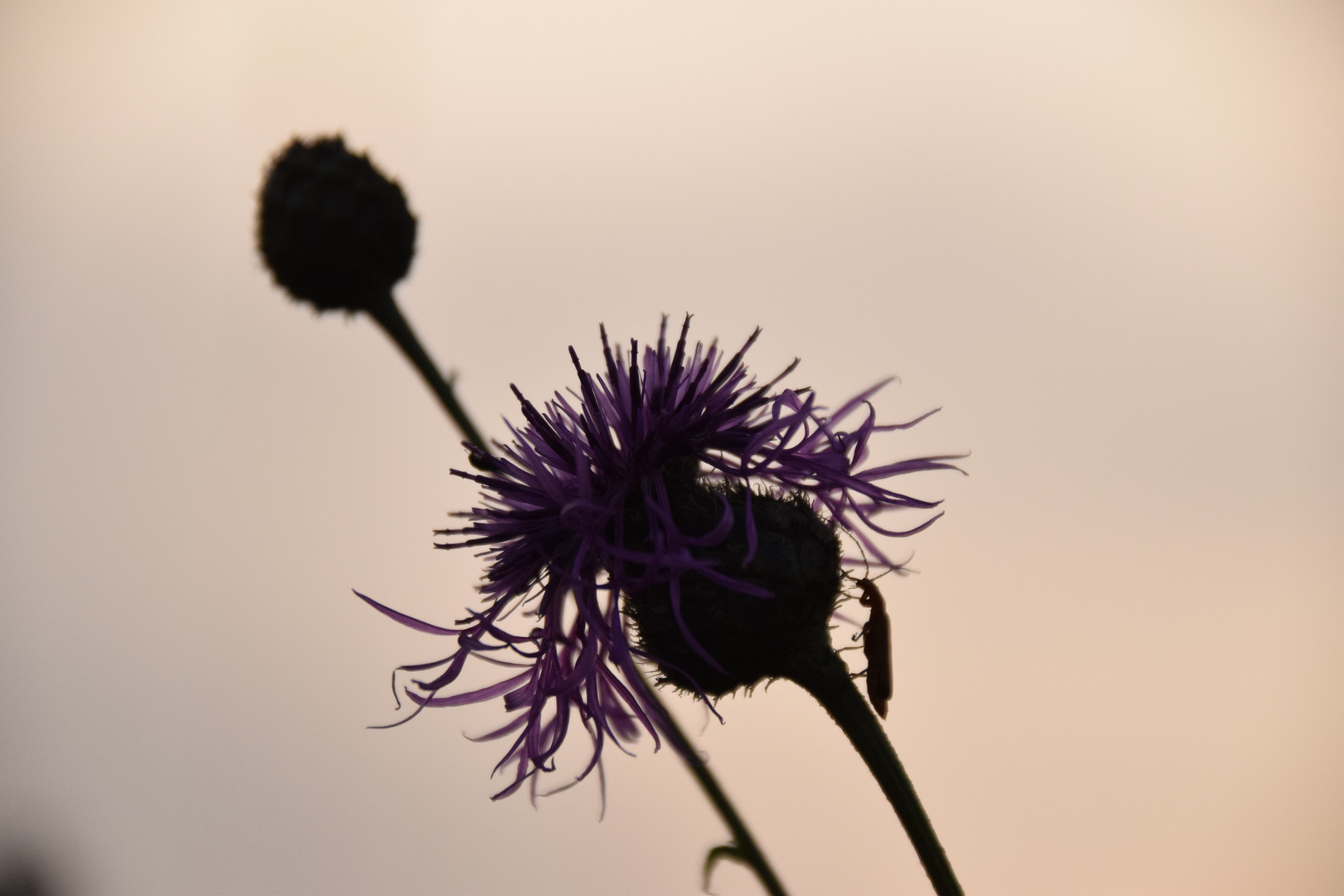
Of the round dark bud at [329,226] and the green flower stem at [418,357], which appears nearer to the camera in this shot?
the green flower stem at [418,357]

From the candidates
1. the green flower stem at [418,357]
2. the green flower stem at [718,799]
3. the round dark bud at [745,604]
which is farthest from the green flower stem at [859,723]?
the green flower stem at [418,357]

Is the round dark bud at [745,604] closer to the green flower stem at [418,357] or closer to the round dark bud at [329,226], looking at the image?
the green flower stem at [418,357]

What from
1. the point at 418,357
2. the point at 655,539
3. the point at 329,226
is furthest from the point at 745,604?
the point at 329,226

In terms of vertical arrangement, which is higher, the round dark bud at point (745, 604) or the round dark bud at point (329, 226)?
the round dark bud at point (329, 226)

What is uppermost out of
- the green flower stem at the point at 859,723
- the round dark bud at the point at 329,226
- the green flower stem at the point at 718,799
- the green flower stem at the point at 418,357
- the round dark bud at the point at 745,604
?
the round dark bud at the point at 329,226

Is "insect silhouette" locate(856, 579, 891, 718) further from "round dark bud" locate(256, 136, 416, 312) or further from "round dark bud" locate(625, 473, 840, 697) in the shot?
"round dark bud" locate(256, 136, 416, 312)

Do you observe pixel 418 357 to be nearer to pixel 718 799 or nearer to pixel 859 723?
pixel 718 799
